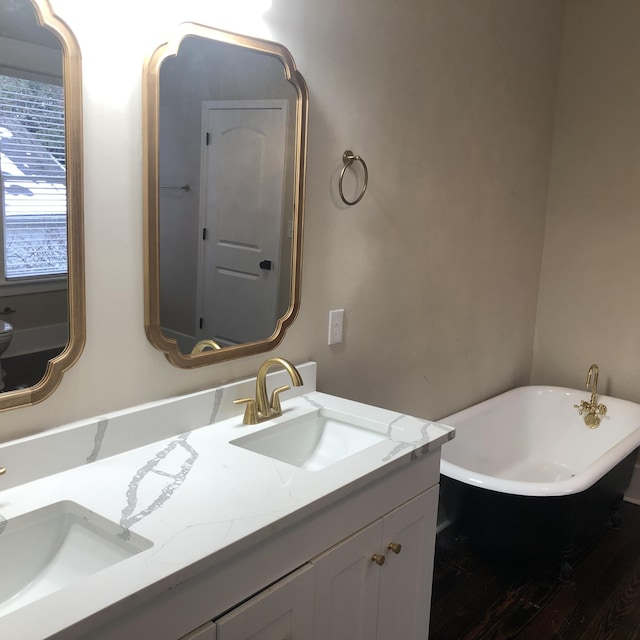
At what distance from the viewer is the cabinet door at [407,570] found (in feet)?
5.51

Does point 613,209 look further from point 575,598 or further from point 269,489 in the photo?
point 269,489

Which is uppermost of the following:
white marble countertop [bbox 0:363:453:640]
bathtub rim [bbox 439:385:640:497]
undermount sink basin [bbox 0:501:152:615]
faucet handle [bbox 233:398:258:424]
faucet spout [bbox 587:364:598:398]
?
faucet handle [bbox 233:398:258:424]

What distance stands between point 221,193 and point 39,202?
512 mm

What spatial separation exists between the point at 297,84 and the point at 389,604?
1388 millimetres

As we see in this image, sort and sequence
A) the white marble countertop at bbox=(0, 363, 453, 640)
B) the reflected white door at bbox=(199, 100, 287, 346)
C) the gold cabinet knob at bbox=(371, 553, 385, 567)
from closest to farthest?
1. the white marble countertop at bbox=(0, 363, 453, 640)
2. the gold cabinet knob at bbox=(371, 553, 385, 567)
3. the reflected white door at bbox=(199, 100, 287, 346)

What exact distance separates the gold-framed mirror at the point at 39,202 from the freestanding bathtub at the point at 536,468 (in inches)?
58.1

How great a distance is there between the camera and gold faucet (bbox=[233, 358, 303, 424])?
181cm

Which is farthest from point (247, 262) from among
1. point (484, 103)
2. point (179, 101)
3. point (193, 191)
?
point (484, 103)

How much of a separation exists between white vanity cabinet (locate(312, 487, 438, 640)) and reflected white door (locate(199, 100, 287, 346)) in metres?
0.64

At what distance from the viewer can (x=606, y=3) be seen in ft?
10.4

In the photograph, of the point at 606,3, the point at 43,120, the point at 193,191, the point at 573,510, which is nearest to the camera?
the point at 43,120

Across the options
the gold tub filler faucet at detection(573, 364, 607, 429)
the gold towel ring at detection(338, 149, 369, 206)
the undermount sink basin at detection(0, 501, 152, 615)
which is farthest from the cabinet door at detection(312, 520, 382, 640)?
the gold tub filler faucet at detection(573, 364, 607, 429)

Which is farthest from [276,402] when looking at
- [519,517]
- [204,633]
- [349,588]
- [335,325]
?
[519,517]

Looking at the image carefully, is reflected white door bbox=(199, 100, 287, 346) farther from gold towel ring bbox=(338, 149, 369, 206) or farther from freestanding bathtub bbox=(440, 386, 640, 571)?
freestanding bathtub bbox=(440, 386, 640, 571)
